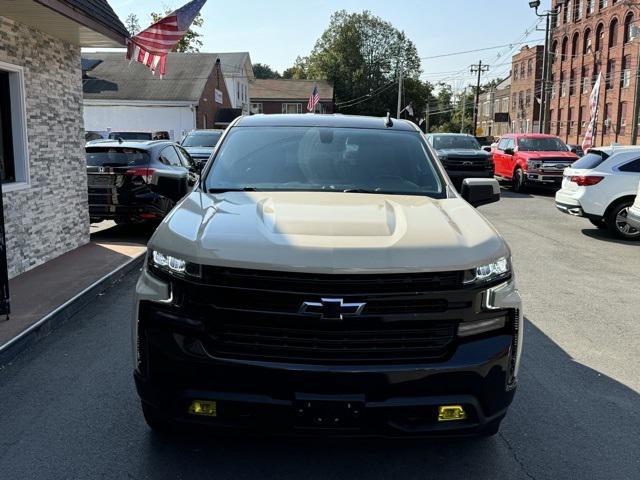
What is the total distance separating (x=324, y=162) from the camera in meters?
4.51

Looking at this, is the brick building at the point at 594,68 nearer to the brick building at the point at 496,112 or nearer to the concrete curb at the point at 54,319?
the brick building at the point at 496,112

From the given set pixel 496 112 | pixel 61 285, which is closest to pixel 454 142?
pixel 61 285

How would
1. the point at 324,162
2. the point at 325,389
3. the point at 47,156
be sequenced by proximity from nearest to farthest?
the point at 325,389 → the point at 324,162 → the point at 47,156

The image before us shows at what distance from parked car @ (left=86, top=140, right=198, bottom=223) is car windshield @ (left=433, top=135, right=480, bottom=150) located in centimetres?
1297

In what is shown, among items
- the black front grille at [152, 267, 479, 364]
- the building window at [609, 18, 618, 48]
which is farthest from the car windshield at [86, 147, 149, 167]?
the building window at [609, 18, 618, 48]

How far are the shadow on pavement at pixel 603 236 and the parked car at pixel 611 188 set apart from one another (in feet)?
0.52

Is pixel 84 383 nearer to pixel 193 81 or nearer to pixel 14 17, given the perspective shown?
pixel 14 17

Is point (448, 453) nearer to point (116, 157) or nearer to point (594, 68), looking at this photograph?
point (116, 157)

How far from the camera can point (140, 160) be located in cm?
1039

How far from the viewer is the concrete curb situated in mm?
4984

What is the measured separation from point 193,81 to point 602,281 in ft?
125

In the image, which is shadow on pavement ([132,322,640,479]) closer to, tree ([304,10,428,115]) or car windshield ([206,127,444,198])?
car windshield ([206,127,444,198])

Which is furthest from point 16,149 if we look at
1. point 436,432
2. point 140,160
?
point 436,432

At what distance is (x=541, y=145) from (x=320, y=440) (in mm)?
19329
